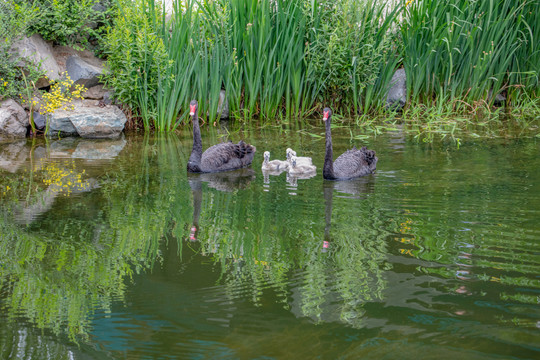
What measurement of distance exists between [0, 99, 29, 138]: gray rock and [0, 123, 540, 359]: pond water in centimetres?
262

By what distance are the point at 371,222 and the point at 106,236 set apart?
2.26 m

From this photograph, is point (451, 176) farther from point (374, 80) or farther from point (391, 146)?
point (374, 80)

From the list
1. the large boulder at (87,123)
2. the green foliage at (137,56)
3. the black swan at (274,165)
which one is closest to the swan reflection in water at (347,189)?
the black swan at (274,165)

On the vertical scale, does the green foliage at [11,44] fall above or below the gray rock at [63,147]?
above

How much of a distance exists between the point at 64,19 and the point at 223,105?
10.3 ft

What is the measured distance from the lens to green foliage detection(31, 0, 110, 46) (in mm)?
11125

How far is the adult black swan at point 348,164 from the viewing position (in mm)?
7562

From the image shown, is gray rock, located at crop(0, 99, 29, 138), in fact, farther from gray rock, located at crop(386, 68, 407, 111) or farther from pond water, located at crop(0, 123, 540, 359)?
gray rock, located at crop(386, 68, 407, 111)

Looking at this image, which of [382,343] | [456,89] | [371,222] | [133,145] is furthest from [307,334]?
[456,89]

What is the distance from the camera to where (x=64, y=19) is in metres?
11.2

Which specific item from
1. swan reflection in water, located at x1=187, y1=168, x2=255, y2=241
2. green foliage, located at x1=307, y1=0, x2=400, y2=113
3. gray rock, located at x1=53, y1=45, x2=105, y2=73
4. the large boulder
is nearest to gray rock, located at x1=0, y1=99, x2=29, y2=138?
the large boulder

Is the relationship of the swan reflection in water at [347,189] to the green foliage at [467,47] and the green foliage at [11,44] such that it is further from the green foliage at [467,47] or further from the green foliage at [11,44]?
the green foliage at [11,44]

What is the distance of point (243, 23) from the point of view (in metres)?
11.0

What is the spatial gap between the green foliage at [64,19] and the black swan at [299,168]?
5360 millimetres
